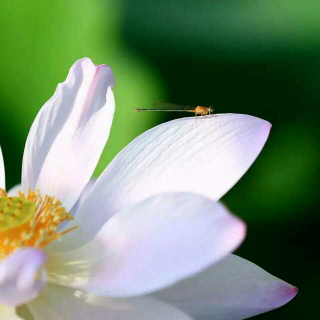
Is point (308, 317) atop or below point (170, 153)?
below

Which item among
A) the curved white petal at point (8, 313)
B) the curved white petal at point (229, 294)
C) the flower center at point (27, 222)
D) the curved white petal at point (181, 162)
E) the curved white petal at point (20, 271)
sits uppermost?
the curved white petal at point (181, 162)

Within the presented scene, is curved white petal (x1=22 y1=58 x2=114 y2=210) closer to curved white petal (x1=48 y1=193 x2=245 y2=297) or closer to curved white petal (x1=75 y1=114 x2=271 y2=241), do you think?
curved white petal (x1=75 y1=114 x2=271 y2=241)

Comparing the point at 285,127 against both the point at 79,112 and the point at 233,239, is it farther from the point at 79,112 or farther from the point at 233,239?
the point at 233,239

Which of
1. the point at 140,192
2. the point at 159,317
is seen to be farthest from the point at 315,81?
the point at 159,317

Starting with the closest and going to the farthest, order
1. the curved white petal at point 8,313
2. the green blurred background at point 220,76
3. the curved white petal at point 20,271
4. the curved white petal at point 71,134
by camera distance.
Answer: the curved white petal at point 20,271
the curved white petal at point 8,313
the curved white petal at point 71,134
the green blurred background at point 220,76

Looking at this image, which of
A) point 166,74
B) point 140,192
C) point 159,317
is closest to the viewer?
point 159,317

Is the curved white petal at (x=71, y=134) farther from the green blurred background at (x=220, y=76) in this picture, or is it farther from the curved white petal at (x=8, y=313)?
the green blurred background at (x=220, y=76)

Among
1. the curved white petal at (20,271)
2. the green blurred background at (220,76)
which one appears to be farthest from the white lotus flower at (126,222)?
the green blurred background at (220,76)
